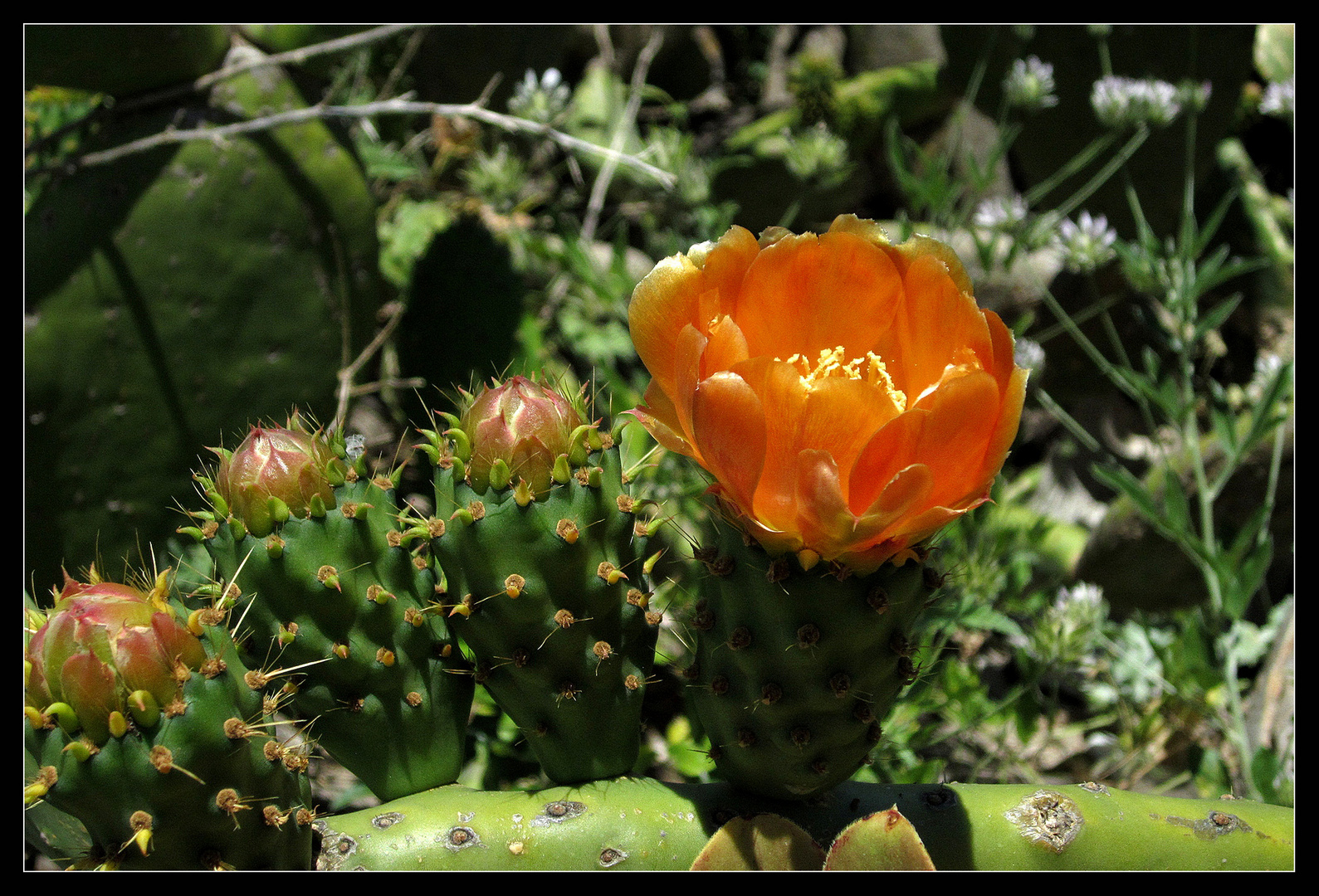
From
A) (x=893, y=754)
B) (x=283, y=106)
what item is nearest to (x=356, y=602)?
(x=893, y=754)

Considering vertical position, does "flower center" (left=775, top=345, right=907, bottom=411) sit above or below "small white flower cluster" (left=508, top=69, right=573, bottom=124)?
below

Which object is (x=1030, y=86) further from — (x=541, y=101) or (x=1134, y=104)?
(x=541, y=101)

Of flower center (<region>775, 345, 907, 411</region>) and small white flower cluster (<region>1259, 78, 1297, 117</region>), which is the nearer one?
flower center (<region>775, 345, 907, 411</region>)

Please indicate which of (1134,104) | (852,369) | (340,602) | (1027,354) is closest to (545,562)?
(340,602)

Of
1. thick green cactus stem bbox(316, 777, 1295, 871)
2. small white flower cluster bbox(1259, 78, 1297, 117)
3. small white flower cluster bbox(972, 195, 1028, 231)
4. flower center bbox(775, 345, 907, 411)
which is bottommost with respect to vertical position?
thick green cactus stem bbox(316, 777, 1295, 871)

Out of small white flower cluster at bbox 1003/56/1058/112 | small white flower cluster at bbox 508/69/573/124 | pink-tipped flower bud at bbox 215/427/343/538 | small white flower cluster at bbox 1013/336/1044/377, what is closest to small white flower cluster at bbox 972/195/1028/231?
small white flower cluster at bbox 1003/56/1058/112

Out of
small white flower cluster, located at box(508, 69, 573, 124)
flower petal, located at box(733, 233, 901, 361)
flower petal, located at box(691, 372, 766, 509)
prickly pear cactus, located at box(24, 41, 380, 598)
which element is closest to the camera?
flower petal, located at box(691, 372, 766, 509)

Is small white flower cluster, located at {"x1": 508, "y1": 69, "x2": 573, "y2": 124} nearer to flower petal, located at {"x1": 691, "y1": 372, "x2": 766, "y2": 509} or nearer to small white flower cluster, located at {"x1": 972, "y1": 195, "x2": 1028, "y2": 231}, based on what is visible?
small white flower cluster, located at {"x1": 972, "y1": 195, "x2": 1028, "y2": 231}

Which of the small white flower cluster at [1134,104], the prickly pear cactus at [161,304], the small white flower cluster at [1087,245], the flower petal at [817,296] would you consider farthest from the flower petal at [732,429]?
the small white flower cluster at [1134,104]
